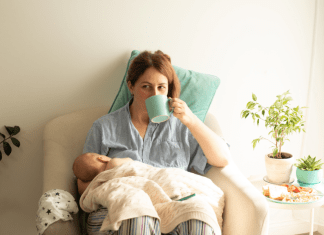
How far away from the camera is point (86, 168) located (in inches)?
53.4

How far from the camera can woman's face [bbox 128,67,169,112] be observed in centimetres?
146

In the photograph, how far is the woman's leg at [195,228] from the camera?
952mm

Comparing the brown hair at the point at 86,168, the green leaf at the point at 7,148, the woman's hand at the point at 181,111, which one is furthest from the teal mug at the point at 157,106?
the green leaf at the point at 7,148

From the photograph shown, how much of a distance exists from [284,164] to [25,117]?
4.78 ft

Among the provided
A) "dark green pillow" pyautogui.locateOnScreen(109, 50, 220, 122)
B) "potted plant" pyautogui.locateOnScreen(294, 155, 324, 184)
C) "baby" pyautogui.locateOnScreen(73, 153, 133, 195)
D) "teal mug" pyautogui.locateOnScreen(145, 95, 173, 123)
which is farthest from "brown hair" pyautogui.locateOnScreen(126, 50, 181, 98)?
"potted plant" pyautogui.locateOnScreen(294, 155, 324, 184)

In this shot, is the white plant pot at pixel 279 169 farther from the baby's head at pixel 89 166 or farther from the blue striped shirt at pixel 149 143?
the baby's head at pixel 89 166

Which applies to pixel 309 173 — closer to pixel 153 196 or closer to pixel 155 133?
pixel 155 133

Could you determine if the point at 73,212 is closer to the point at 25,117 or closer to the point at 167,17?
the point at 25,117

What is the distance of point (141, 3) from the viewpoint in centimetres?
178

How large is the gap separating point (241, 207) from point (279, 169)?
0.66 metres

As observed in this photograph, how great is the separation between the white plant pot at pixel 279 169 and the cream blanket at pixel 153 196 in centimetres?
59

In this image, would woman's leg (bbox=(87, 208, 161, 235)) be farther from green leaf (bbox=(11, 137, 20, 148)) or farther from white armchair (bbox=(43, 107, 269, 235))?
green leaf (bbox=(11, 137, 20, 148))

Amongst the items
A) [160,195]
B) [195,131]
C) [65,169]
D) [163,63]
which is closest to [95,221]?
[160,195]

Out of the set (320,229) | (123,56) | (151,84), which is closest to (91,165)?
(151,84)
